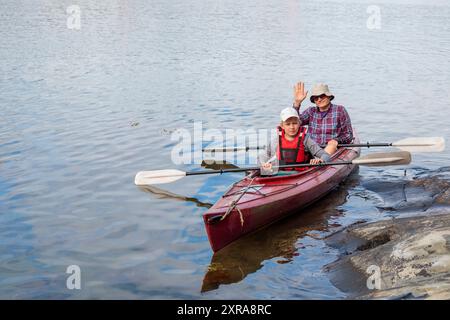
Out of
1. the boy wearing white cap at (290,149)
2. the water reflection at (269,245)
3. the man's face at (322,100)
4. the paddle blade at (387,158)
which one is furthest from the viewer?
the man's face at (322,100)

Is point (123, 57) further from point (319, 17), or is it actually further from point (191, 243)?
point (319, 17)

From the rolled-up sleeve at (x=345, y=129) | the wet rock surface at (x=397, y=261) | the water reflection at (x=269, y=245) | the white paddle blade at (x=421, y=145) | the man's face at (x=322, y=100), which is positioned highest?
the man's face at (x=322, y=100)

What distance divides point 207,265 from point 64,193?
11.4 feet

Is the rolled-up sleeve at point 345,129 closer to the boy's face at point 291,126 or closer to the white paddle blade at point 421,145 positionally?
the white paddle blade at point 421,145

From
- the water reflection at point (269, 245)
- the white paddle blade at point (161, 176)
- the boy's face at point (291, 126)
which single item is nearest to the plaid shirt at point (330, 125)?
the water reflection at point (269, 245)

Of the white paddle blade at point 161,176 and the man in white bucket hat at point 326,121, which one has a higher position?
the man in white bucket hat at point 326,121

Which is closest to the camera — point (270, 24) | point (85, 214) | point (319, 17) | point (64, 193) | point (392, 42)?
point (85, 214)

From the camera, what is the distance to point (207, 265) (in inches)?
271

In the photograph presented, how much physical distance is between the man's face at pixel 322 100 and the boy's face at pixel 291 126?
1.73 meters

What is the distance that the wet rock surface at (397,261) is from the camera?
478 centimetres

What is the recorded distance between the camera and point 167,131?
13.5 m

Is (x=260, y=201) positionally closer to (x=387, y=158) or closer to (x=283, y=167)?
(x=283, y=167)

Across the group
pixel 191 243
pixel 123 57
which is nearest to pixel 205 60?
pixel 123 57

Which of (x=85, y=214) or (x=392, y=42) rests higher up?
(x=392, y=42)
